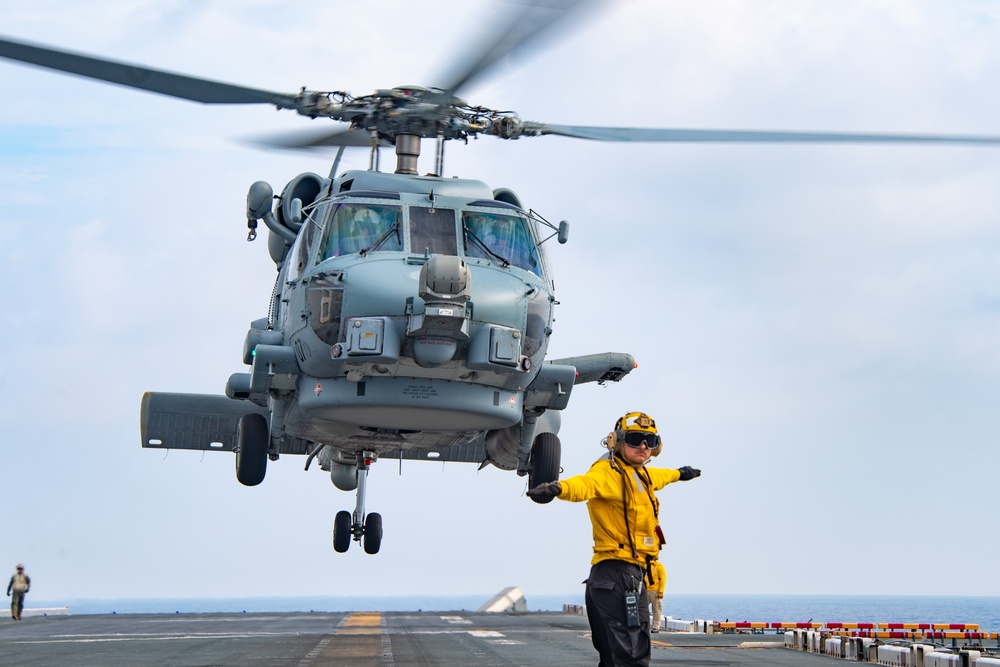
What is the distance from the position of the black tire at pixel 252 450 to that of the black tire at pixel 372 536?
4.47 metres

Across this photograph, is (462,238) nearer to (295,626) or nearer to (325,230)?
(325,230)

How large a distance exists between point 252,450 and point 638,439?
34.5 feet

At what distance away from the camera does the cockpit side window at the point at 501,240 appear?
51.9 ft

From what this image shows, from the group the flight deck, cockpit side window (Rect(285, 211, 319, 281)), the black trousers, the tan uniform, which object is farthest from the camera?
the tan uniform

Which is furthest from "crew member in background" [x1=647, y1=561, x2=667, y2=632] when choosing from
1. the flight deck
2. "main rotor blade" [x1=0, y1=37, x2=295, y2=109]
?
"main rotor blade" [x1=0, y1=37, x2=295, y2=109]

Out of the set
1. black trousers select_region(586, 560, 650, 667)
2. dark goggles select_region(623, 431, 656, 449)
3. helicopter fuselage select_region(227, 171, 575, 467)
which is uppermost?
helicopter fuselage select_region(227, 171, 575, 467)

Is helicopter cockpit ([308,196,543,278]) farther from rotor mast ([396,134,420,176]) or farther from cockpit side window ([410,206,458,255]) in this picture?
rotor mast ([396,134,420,176])

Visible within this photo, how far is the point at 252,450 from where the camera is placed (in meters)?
17.6

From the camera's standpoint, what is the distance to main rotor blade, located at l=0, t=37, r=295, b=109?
1392cm

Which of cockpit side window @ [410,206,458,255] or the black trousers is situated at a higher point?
cockpit side window @ [410,206,458,255]

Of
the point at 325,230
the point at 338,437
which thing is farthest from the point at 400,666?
the point at 325,230

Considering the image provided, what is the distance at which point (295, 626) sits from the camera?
2427 cm

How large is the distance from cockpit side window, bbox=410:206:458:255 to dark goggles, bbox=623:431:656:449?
24.8 feet

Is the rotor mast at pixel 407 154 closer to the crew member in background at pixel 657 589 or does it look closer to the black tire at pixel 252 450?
the black tire at pixel 252 450
